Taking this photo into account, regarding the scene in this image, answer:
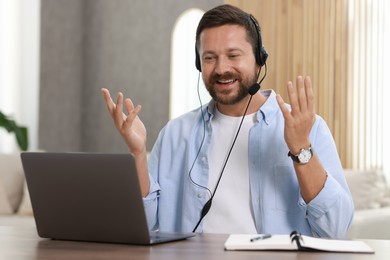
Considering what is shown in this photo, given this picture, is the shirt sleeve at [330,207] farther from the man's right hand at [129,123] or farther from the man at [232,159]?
the man's right hand at [129,123]

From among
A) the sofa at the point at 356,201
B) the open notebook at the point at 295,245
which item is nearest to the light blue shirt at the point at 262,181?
the open notebook at the point at 295,245

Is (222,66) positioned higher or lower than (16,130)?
higher

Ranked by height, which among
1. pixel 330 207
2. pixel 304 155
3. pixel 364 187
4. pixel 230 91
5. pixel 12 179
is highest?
pixel 230 91

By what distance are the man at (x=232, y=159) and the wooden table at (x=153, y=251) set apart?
1.19 feet

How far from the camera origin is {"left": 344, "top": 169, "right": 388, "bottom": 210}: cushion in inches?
157

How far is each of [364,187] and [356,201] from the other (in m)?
0.10

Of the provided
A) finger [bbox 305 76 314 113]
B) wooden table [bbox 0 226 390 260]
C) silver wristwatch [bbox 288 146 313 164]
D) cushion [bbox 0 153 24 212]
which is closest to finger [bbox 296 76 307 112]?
finger [bbox 305 76 314 113]

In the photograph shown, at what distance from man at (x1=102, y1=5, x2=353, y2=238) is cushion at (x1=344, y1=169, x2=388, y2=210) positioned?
2.04 m

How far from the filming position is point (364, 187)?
13.1 ft

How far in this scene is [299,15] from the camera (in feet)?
16.1

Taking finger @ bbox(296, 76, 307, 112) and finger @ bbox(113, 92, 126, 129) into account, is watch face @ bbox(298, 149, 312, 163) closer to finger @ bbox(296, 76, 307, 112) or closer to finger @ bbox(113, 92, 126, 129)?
finger @ bbox(296, 76, 307, 112)

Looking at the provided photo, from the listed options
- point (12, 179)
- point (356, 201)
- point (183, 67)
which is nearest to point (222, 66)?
point (356, 201)

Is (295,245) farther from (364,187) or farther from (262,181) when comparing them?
(364,187)

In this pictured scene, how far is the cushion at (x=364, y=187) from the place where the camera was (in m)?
3.98
